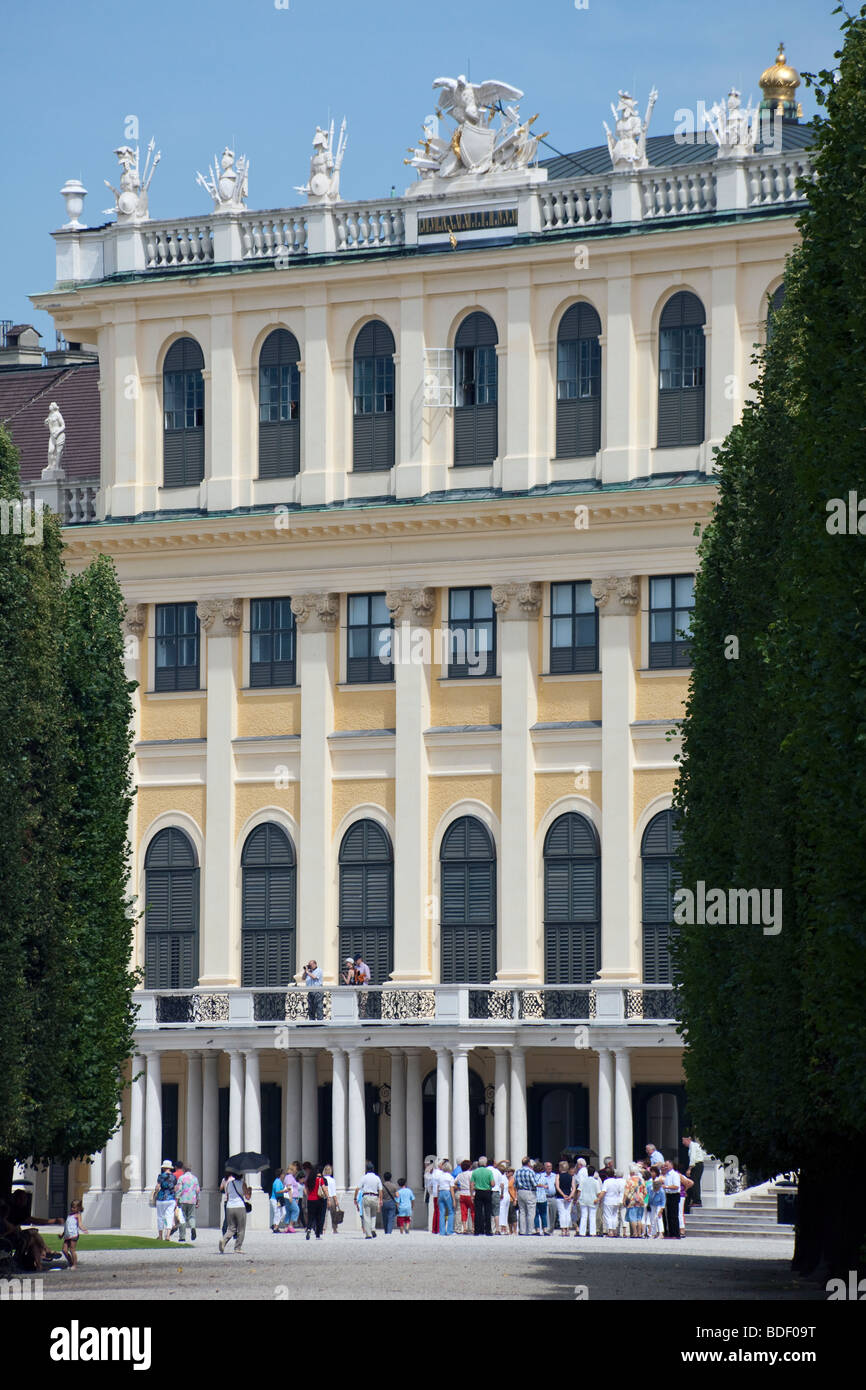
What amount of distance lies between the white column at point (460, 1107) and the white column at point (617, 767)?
3.15m

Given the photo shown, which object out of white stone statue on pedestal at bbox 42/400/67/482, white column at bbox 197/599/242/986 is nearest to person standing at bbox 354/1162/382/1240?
white column at bbox 197/599/242/986

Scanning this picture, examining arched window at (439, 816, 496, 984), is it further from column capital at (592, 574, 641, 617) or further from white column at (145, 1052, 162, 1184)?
white column at (145, 1052, 162, 1184)

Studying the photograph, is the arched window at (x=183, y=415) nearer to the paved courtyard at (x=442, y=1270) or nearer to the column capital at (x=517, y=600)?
the column capital at (x=517, y=600)

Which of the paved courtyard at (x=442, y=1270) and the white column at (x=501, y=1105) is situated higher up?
the white column at (x=501, y=1105)

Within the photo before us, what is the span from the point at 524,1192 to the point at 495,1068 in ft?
16.5

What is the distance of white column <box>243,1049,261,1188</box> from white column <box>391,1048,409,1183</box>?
274 centimetres

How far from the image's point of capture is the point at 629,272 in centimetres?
5803

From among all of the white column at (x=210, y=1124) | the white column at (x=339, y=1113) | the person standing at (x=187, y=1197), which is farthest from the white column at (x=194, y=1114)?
the person standing at (x=187, y=1197)

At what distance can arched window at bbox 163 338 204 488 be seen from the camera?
62.1 metres

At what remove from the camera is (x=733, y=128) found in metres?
57.6

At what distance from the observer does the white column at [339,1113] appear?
57.0 metres
